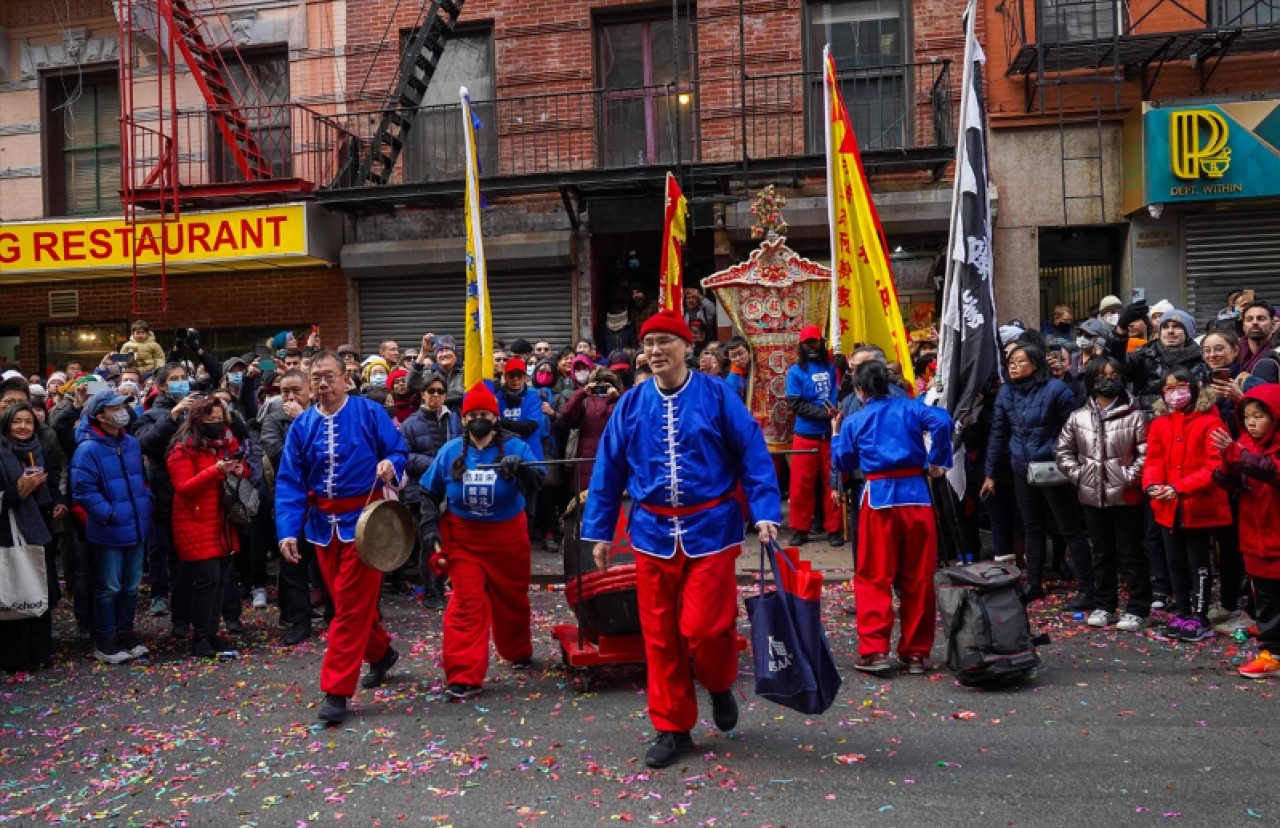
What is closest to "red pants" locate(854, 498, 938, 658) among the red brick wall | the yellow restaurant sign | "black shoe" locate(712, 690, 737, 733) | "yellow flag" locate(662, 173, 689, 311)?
"black shoe" locate(712, 690, 737, 733)

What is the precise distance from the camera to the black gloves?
21.9 ft

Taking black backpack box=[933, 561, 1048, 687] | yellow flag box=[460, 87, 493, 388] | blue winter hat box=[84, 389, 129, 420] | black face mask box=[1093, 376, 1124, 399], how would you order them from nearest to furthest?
black backpack box=[933, 561, 1048, 687] → black face mask box=[1093, 376, 1124, 399] → blue winter hat box=[84, 389, 129, 420] → yellow flag box=[460, 87, 493, 388]

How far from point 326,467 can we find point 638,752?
2.50 meters

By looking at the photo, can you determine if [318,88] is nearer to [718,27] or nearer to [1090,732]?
[718,27]

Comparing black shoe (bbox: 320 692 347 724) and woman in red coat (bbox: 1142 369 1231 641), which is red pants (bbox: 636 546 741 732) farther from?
woman in red coat (bbox: 1142 369 1231 641)

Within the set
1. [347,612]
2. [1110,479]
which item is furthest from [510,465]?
[1110,479]

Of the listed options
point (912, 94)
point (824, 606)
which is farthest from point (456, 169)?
point (824, 606)

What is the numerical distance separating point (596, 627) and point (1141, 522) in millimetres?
3806

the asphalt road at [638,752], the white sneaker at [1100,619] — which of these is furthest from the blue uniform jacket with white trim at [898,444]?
the white sneaker at [1100,619]

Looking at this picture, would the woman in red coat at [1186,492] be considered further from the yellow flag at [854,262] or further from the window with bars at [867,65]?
the window with bars at [867,65]

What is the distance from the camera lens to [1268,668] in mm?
6523

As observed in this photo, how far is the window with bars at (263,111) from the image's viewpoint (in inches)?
651

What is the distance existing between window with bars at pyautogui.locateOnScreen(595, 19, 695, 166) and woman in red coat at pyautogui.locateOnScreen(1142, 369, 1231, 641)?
29.0 ft

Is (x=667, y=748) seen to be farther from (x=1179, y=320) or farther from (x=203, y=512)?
(x=1179, y=320)
